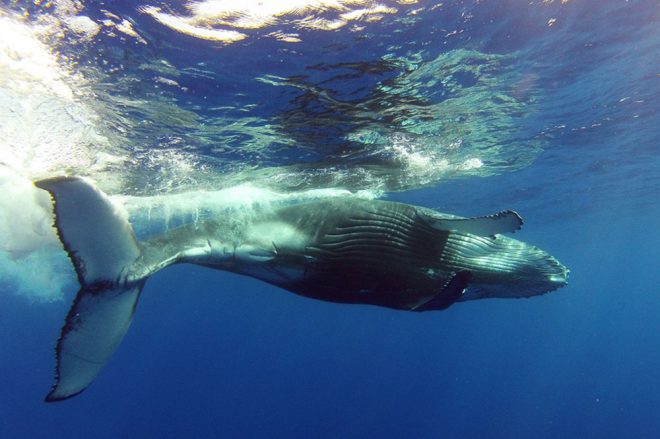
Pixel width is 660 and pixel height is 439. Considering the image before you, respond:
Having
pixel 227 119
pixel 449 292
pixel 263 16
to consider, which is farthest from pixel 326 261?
pixel 227 119

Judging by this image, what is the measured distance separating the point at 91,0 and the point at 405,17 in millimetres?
5808

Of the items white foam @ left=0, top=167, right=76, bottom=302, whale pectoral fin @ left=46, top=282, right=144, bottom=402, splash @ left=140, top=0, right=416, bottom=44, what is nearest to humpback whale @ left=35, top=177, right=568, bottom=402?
whale pectoral fin @ left=46, top=282, right=144, bottom=402

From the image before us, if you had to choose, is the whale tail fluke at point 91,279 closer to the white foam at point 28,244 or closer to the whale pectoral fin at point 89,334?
the whale pectoral fin at point 89,334

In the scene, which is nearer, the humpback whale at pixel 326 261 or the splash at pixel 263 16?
the humpback whale at pixel 326 261

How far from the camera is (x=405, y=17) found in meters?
9.03

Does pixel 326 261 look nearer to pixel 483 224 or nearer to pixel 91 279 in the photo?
pixel 483 224

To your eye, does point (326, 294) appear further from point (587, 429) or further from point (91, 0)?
point (587, 429)

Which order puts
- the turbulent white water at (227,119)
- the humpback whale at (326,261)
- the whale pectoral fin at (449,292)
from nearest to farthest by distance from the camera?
the whale pectoral fin at (449,292) < the humpback whale at (326,261) < the turbulent white water at (227,119)

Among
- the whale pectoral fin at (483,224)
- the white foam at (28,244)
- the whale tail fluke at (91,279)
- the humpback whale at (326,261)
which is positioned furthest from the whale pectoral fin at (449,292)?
the white foam at (28,244)

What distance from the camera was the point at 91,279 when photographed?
3.59 meters

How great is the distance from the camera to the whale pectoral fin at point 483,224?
386 cm

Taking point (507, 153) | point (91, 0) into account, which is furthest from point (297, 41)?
point (507, 153)

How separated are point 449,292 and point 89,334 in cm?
304

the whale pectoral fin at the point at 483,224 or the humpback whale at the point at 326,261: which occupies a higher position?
the whale pectoral fin at the point at 483,224
